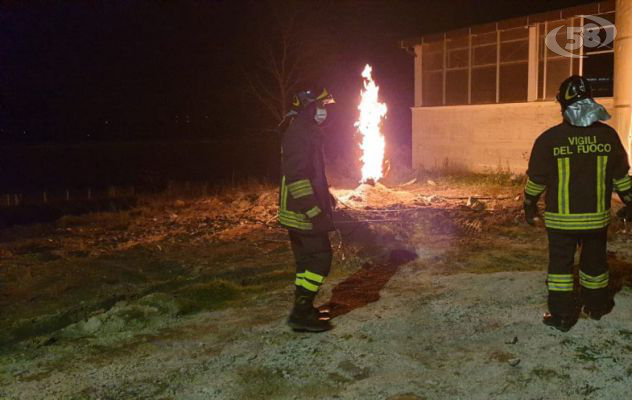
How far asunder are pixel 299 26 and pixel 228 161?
8.49 metres

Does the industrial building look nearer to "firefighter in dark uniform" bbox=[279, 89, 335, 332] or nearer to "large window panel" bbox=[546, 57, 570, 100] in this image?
"large window panel" bbox=[546, 57, 570, 100]

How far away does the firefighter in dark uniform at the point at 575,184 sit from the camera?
14.3 feet

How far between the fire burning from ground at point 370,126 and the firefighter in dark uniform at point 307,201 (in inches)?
394

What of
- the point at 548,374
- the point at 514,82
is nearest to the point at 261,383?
the point at 548,374

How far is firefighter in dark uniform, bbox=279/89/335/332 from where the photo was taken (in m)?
4.68

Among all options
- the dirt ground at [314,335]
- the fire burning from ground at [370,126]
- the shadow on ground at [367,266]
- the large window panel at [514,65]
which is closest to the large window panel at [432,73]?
the large window panel at [514,65]

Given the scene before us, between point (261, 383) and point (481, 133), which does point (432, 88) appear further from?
point (261, 383)

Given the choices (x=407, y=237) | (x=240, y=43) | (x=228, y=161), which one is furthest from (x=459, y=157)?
(x=240, y=43)

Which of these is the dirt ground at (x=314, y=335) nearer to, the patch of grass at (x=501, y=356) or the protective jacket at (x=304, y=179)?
the patch of grass at (x=501, y=356)

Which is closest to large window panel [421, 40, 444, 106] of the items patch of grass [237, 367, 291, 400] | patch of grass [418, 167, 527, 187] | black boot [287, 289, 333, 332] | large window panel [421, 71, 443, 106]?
large window panel [421, 71, 443, 106]

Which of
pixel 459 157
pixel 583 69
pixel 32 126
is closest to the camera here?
pixel 583 69

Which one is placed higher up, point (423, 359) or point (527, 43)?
point (527, 43)

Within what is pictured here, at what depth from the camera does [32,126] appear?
37969 millimetres

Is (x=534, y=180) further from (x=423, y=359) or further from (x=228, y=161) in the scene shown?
(x=228, y=161)
